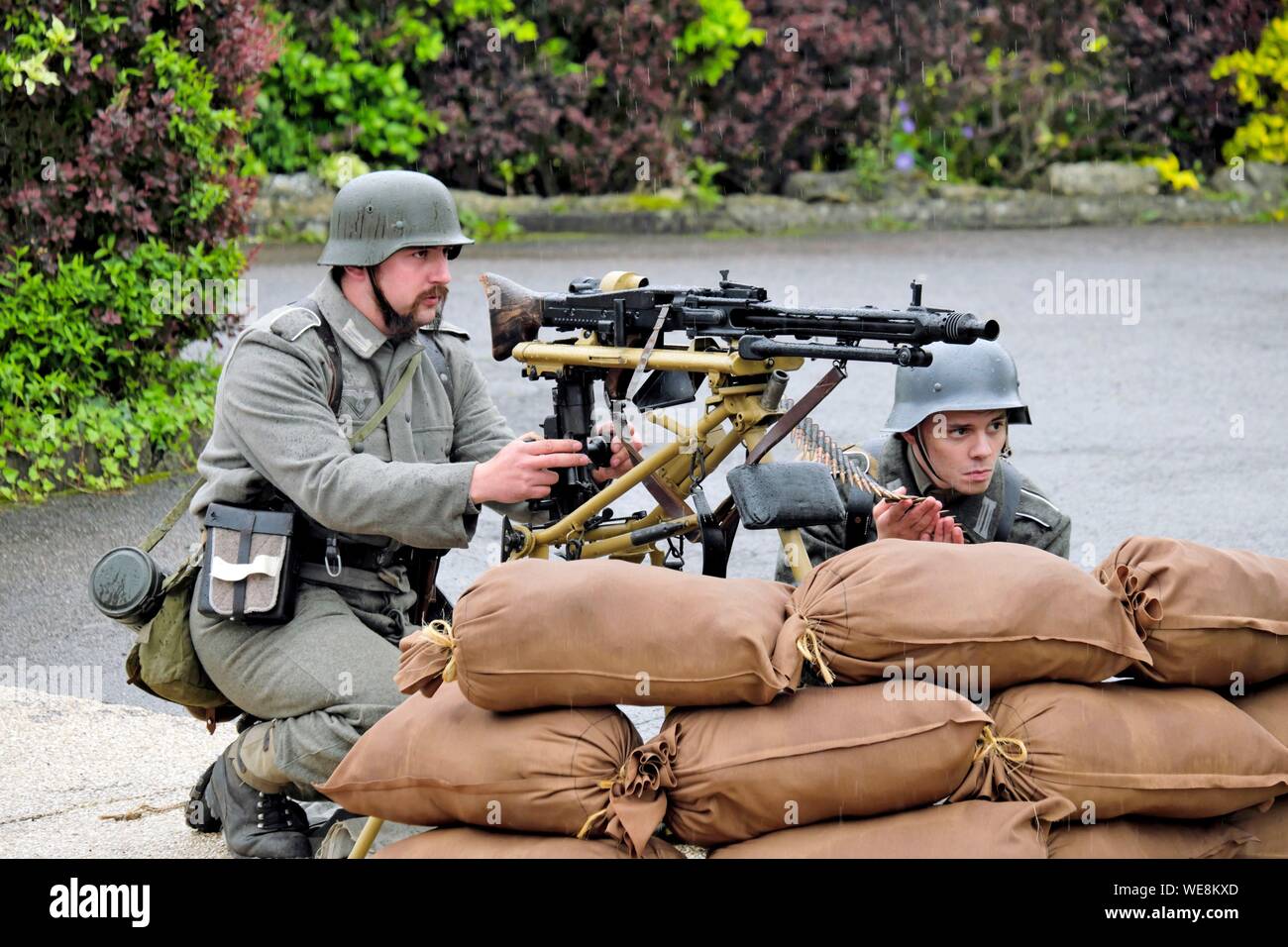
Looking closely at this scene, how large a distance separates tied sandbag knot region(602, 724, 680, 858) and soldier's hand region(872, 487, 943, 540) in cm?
107

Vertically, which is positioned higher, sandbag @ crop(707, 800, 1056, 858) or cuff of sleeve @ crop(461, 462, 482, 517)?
cuff of sleeve @ crop(461, 462, 482, 517)

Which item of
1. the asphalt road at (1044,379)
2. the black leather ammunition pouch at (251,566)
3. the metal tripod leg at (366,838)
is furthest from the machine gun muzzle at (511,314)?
the asphalt road at (1044,379)

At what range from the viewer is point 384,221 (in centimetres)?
444

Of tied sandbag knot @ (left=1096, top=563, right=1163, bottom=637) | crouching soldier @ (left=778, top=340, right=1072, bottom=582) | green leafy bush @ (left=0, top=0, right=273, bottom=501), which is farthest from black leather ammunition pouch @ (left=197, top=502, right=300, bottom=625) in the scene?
green leafy bush @ (left=0, top=0, right=273, bottom=501)

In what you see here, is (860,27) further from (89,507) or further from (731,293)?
(731,293)

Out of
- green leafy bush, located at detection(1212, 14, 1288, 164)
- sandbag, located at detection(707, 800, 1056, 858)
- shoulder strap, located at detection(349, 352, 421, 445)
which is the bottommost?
sandbag, located at detection(707, 800, 1056, 858)

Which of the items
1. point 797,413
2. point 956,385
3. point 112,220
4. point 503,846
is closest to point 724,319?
point 797,413

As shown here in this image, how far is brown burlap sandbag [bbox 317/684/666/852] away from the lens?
3295 mm

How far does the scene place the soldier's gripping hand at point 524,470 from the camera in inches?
160

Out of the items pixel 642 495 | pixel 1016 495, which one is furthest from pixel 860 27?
pixel 1016 495

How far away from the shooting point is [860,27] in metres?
16.9

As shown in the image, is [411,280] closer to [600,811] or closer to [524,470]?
[524,470]

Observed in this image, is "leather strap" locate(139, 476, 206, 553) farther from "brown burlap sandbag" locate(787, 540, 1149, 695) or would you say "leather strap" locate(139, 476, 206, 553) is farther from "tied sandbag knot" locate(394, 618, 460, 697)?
"brown burlap sandbag" locate(787, 540, 1149, 695)
